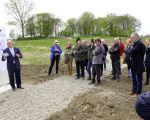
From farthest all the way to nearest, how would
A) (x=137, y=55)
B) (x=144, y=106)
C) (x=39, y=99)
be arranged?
(x=39, y=99)
(x=137, y=55)
(x=144, y=106)

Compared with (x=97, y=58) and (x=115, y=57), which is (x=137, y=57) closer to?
(x=97, y=58)

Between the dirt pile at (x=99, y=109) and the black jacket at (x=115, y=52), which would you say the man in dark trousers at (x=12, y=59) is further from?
the black jacket at (x=115, y=52)

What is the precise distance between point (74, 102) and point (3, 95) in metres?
3.20

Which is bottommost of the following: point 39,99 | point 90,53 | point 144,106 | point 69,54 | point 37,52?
point 37,52

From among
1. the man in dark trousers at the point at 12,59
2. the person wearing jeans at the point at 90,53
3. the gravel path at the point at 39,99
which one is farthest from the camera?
the person wearing jeans at the point at 90,53

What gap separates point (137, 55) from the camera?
10391 millimetres

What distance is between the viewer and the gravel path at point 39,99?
30.1ft

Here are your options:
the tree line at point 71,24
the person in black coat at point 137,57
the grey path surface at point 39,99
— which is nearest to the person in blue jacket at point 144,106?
the grey path surface at point 39,99

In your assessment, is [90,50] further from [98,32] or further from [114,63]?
[98,32]

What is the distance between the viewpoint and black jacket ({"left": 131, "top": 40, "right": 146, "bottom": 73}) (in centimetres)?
1032

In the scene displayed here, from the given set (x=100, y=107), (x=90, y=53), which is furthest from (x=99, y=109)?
(x=90, y=53)

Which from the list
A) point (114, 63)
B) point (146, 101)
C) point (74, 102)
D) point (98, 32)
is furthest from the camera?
point (98, 32)

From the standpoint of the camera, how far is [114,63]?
13570 mm

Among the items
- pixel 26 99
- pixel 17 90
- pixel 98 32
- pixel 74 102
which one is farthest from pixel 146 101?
pixel 98 32
